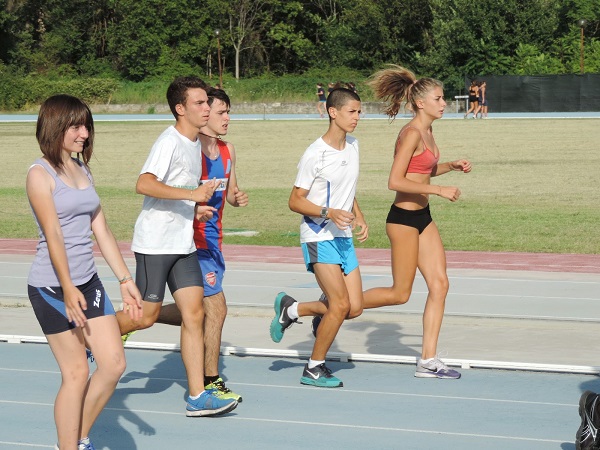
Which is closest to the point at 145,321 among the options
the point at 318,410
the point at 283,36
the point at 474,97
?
the point at 318,410

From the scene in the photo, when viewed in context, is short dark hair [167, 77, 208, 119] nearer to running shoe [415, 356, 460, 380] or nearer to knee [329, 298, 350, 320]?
knee [329, 298, 350, 320]

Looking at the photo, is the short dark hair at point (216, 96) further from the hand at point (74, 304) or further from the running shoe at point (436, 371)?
the hand at point (74, 304)

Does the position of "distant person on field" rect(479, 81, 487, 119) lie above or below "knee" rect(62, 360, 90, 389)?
below

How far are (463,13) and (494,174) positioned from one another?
45412 mm

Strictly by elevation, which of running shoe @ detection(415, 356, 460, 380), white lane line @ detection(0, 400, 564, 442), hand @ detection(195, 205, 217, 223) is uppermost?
hand @ detection(195, 205, 217, 223)

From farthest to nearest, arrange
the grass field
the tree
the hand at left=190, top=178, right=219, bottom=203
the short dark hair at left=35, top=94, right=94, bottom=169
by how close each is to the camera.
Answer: the tree
the grass field
the hand at left=190, top=178, right=219, bottom=203
the short dark hair at left=35, top=94, right=94, bottom=169

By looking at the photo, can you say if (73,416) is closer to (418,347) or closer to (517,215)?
(418,347)

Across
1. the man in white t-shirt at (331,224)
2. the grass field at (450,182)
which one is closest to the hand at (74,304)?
the man in white t-shirt at (331,224)

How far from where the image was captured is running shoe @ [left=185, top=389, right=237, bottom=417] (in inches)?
259

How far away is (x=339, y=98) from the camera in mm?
7484

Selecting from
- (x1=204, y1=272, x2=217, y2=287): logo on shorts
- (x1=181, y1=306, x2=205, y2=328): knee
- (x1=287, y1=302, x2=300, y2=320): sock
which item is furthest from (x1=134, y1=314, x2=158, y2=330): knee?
(x1=287, y1=302, x2=300, y2=320): sock

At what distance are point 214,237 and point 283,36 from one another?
3044 inches

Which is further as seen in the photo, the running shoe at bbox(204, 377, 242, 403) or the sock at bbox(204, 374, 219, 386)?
the sock at bbox(204, 374, 219, 386)

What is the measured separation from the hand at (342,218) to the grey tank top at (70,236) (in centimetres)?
220
